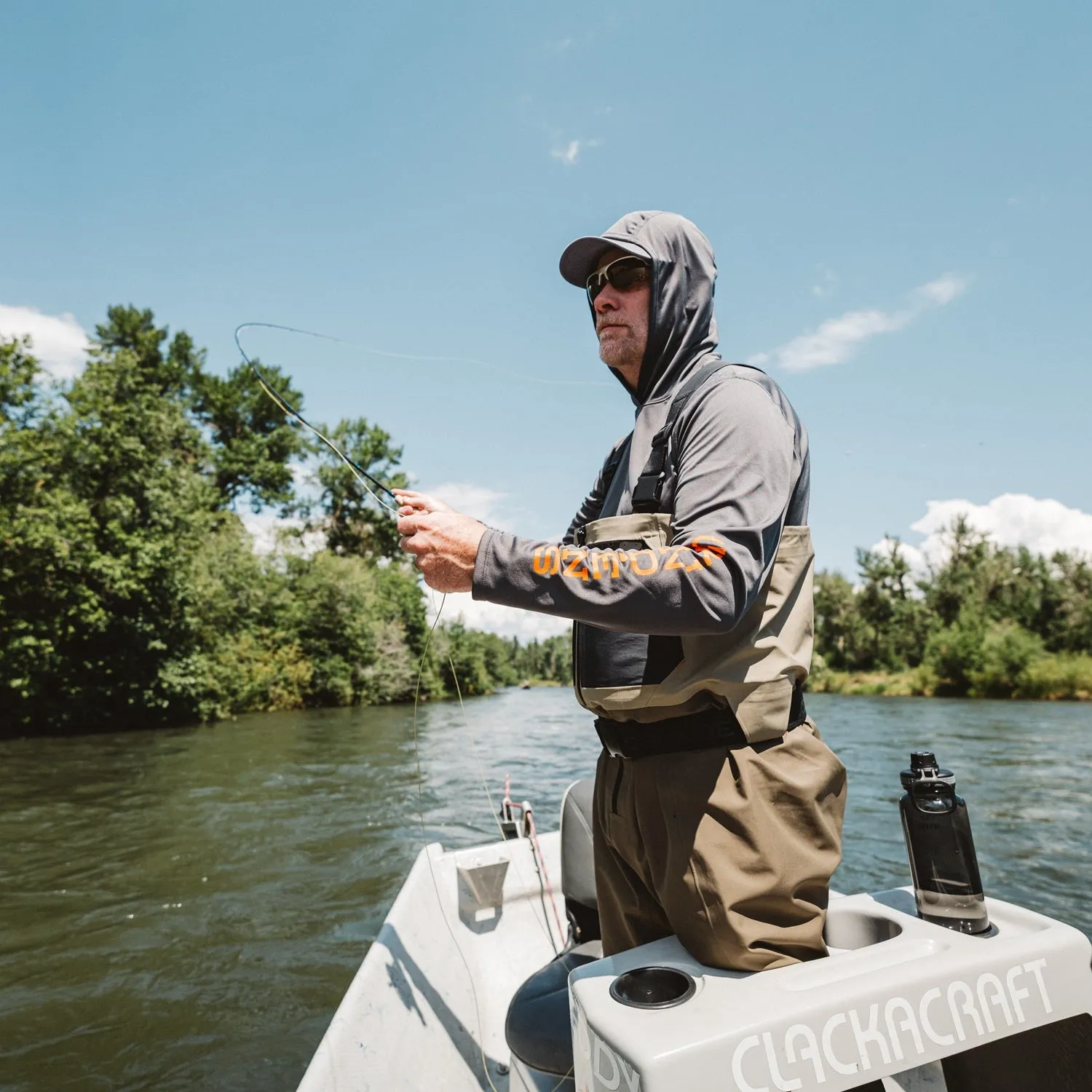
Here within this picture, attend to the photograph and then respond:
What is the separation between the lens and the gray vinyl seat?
7.52 ft

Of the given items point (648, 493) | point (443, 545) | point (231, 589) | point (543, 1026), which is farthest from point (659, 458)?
point (231, 589)

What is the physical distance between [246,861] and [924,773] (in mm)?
8085

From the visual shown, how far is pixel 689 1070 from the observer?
1258 millimetres

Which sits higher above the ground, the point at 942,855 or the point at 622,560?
the point at 622,560

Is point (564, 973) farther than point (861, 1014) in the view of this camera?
Yes

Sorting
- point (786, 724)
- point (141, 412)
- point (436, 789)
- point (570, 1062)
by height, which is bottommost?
point (436, 789)

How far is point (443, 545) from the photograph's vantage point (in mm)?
1521

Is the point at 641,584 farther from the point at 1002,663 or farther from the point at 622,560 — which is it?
the point at 1002,663

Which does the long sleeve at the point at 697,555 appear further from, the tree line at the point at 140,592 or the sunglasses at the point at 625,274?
the tree line at the point at 140,592

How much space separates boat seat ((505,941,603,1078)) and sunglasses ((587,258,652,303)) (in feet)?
6.65

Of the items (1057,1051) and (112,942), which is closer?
(1057,1051)

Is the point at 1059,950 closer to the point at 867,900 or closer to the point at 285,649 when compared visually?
the point at 867,900

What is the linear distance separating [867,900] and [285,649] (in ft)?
102

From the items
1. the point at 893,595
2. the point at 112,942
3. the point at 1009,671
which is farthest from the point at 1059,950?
the point at 893,595
